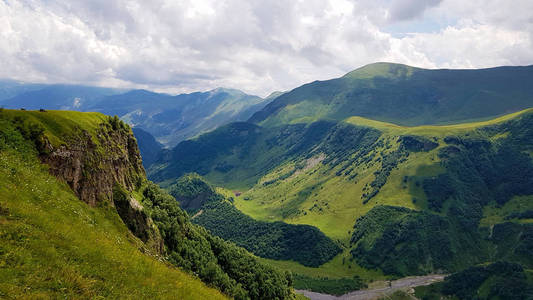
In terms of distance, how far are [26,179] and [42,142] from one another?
36.6ft

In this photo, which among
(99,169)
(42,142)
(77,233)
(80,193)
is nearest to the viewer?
(77,233)

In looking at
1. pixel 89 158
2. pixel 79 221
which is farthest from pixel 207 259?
pixel 79 221

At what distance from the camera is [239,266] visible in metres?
124

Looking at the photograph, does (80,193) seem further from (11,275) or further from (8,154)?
(11,275)

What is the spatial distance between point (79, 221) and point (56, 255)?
12893 mm

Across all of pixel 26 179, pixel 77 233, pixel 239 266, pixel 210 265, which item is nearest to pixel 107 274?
pixel 77 233

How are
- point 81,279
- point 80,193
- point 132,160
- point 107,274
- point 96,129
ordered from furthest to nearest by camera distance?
point 132,160
point 96,129
point 80,193
point 107,274
point 81,279

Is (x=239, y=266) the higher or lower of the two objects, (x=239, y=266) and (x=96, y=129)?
the lower

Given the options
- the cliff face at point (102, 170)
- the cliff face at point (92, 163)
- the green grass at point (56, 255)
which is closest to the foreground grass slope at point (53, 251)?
the green grass at point (56, 255)

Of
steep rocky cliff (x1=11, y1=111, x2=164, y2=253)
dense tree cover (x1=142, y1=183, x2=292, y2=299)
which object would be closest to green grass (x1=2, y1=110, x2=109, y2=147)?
steep rocky cliff (x1=11, y1=111, x2=164, y2=253)

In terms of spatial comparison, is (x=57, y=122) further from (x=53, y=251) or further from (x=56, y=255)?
(x=56, y=255)

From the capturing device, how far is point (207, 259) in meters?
102

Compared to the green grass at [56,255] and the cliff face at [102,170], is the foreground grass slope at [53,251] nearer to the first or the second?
the green grass at [56,255]

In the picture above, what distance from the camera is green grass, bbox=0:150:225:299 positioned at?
25.6 meters
